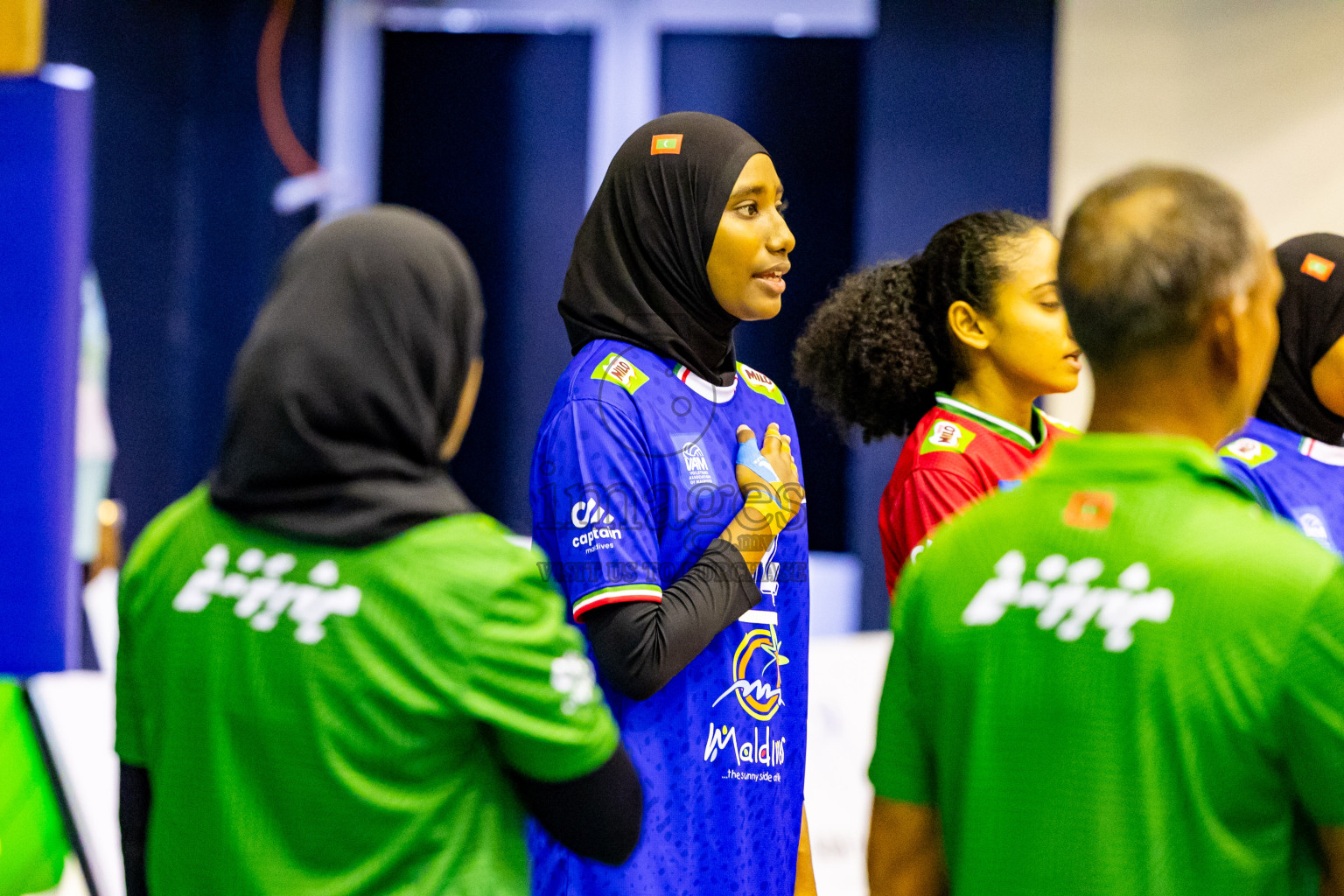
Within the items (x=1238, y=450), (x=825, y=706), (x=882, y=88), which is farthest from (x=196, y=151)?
(x=1238, y=450)

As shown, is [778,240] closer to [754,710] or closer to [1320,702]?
[754,710]

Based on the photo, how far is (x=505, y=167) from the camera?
4934 mm

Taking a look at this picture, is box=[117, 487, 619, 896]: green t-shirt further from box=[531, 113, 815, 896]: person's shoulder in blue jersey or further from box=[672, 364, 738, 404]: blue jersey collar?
box=[672, 364, 738, 404]: blue jersey collar

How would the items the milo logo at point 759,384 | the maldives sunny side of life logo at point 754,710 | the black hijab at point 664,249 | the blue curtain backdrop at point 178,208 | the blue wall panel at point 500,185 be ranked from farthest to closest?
the blue wall panel at point 500,185, the blue curtain backdrop at point 178,208, the milo logo at point 759,384, the black hijab at point 664,249, the maldives sunny side of life logo at point 754,710

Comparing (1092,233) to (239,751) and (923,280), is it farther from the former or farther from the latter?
(923,280)

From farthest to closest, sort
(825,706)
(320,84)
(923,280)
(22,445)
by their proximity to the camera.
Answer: (320,84), (825,706), (923,280), (22,445)

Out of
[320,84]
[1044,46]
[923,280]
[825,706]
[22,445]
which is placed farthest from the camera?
[320,84]

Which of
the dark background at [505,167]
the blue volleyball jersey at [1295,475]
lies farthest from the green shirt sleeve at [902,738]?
the dark background at [505,167]

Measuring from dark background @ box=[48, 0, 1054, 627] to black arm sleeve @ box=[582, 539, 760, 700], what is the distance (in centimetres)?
304

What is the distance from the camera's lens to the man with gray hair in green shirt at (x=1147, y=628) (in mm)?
774

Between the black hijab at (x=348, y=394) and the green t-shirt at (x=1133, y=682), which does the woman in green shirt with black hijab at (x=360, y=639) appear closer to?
the black hijab at (x=348, y=394)

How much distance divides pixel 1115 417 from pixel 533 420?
4170 mm

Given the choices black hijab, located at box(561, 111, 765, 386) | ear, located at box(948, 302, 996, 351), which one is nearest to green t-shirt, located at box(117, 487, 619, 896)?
black hijab, located at box(561, 111, 765, 386)

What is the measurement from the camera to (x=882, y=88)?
435 centimetres
